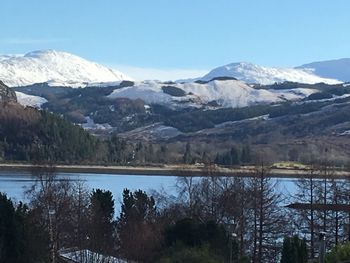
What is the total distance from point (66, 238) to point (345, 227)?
10336mm

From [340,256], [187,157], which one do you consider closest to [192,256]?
[340,256]

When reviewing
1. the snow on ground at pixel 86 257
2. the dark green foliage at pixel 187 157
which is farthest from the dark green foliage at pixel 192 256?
the dark green foliage at pixel 187 157

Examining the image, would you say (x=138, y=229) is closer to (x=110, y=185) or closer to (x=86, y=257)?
(x=86, y=257)

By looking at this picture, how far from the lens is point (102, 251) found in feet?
96.0

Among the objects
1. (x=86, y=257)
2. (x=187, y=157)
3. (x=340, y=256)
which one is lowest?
(x=86, y=257)

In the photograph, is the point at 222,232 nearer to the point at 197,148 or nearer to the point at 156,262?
the point at 156,262

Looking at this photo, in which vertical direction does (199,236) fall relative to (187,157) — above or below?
below

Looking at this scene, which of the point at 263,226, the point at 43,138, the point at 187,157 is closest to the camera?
the point at 263,226

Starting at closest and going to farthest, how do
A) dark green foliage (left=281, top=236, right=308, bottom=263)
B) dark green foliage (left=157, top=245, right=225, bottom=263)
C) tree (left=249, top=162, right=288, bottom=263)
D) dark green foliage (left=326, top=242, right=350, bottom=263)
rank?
1. dark green foliage (left=326, top=242, right=350, bottom=263)
2. dark green foliage (left=157, top=245, right=225, bottom=263)
3. dark green foliage (left=281, top=236, right=308, bottom=263)
4. tree (left=249, top=162, right=288, bottom=263)

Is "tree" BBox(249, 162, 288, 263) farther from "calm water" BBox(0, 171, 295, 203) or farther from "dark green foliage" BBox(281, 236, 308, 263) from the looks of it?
"calm water" BBox(0, 171, 295, 203)

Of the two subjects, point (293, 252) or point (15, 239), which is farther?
point (293, 252)

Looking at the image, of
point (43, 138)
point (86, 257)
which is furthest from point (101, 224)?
point (43, 138)

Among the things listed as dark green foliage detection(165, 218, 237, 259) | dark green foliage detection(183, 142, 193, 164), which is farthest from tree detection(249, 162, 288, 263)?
dark green foliage detection(183, 142, 193, 164)

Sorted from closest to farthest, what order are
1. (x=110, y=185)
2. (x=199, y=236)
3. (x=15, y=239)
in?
(x=15, y=239), (x=199, y=236), (x=110, y=185)
